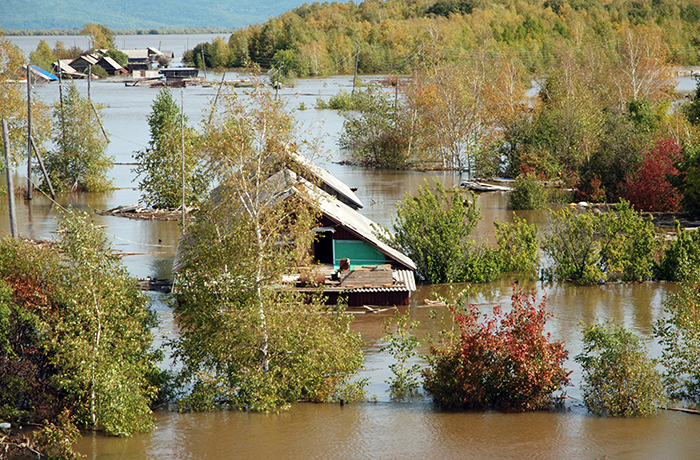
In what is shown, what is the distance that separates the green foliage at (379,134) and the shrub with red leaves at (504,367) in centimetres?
3893

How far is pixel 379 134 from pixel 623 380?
41341mm

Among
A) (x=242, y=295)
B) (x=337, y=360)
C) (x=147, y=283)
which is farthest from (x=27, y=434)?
(x=147, y=283)

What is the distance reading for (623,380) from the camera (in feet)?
53.3

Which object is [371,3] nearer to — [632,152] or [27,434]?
[632,152]

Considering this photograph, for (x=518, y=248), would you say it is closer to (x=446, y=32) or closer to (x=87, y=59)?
(x=446, y=32)

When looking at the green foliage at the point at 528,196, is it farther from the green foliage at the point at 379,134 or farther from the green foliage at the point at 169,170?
the green foliage at the point at 169,170

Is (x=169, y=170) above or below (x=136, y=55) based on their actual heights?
below

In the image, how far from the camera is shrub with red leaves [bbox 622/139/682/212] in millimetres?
37062

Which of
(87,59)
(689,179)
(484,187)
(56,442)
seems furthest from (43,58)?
(56,442)

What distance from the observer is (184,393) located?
17625 millimetres

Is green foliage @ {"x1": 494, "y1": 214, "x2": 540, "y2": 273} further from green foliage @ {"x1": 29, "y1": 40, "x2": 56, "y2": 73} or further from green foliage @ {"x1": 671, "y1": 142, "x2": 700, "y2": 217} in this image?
green foliage @ {"x1": 29, "y1": 40, "x2": 56, "y2": 73}

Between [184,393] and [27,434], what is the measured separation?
336cm

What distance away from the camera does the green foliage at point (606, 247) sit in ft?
87.7

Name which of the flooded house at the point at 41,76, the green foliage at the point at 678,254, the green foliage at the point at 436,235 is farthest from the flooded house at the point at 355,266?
the flooded house at the point at 41,76
